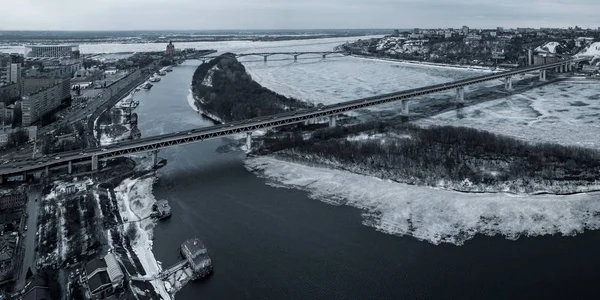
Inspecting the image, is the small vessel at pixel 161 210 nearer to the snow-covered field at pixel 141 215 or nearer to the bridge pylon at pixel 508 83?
the snow-covered field at pixel 141 215

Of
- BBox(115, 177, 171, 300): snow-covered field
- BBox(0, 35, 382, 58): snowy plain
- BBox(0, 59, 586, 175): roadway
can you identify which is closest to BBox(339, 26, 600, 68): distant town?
BBox(0, 35, 382, 58): snowy plain

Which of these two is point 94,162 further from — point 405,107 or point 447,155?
point 405,107

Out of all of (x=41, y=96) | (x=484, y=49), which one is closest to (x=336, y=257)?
(x=41, y=96)

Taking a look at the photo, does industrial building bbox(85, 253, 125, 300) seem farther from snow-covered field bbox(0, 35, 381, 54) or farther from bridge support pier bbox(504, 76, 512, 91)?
snow-covered field bbox(0, 35, 381, 54)

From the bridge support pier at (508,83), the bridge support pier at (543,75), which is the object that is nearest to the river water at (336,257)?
the bridge support pier at (508,83)

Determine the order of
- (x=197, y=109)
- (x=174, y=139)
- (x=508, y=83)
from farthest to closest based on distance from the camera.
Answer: (x=508, y=83) → (x=197, y=109) → (x=174, y=139)

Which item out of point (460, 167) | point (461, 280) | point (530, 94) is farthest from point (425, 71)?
point (461, 280)
